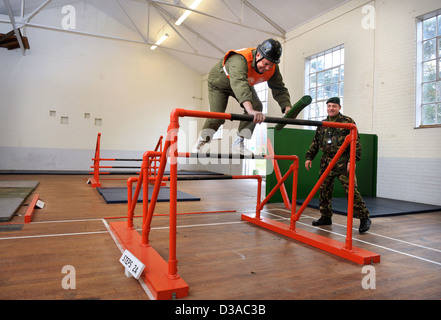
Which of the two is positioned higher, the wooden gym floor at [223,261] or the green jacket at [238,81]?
the green jacket at [238,81]

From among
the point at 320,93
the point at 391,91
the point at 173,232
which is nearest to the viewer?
the point at 173,232

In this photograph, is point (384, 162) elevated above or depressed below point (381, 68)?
below

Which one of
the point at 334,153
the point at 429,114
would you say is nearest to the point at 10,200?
the point at 334,153

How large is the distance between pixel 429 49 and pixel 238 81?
551cm

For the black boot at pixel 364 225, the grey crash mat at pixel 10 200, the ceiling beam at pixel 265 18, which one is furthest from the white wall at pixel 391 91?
the grey crash mat at pixel 10 200

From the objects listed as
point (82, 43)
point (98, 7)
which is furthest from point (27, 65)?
point (98, 7)

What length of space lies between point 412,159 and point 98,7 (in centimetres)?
1234

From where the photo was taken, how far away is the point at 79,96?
41.1 feet

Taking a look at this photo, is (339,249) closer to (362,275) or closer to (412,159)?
(362,275)

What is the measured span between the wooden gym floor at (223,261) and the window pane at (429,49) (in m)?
3.54

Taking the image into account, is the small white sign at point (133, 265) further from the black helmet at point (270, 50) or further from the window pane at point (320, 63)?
the window pane at point (320, 63)

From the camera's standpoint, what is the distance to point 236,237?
327cm

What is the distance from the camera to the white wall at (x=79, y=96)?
11.7 m

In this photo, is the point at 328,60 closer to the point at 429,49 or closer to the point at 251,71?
the point at 429,49
